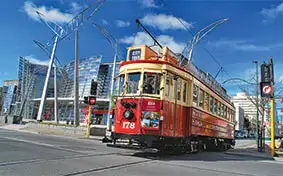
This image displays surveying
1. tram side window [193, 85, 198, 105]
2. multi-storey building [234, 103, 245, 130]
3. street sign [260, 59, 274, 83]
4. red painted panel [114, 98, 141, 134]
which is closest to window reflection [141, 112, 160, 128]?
red painted panel [114, 98, 141, 134]

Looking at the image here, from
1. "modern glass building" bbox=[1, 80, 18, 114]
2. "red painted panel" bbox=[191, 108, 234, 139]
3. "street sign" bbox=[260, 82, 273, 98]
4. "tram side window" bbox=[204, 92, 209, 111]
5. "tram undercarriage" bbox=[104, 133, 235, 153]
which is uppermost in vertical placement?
"modern glass building" bbox=[1, 80, 18, 114]

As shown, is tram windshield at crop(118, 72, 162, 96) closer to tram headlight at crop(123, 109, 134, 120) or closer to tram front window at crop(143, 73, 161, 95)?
tram front window at crop(143, 73, 161, 95)

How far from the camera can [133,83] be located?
980cm

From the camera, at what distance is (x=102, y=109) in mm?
64000

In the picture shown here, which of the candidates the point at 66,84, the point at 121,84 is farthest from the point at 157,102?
the point at 66,84

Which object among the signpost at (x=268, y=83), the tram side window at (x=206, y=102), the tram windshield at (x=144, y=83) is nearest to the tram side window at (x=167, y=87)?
the tram windshield at (x=144, y=83)

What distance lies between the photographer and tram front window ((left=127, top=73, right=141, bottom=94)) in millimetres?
9654

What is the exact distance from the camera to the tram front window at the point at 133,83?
9.65m

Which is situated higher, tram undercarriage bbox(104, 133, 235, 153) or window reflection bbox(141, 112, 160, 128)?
window reflection bbox(141, 112, 160, 128)

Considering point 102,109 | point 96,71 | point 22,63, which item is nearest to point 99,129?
point 102,109

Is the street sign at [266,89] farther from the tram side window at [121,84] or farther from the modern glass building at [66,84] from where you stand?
the modern glass building at [66,84]

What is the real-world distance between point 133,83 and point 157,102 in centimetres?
129

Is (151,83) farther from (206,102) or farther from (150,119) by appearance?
(206,102)

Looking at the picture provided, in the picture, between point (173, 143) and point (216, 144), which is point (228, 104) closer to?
point (216, 144)
